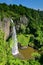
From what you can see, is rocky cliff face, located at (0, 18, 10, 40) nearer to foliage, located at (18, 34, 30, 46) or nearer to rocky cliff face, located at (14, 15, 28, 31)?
foliage, located at (18, 34, 30, 46)

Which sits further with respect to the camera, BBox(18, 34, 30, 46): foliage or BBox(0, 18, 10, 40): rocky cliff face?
BBox(18, 34, 30, 46): foliage

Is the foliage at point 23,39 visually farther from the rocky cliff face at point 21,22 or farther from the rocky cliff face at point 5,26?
the rocky cliff face at point 5,26

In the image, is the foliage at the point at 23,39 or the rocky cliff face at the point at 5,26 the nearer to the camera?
the rocky cliff face at the point at 5,26

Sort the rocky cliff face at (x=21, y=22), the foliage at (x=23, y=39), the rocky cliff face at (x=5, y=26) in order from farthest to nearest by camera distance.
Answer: the rocky cliff face at (x=21, y=22) < the foliage at (x=23, y=39) < the rocky cliff face at (x=5, y=26)

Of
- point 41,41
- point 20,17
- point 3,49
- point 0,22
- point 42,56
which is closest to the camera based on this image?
point 3,49

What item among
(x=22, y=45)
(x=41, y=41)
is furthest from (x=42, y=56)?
(x=41, y=41)

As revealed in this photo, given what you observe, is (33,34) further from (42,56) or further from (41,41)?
(42,56)

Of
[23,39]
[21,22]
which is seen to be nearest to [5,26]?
[23,39]

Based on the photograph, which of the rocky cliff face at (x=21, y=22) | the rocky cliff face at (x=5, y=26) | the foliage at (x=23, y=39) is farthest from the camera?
the rocky cliff face at (x=21, y=22)

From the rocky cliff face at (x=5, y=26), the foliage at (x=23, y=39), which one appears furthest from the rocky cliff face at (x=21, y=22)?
the rocky cliff face at (x=5, y=26)

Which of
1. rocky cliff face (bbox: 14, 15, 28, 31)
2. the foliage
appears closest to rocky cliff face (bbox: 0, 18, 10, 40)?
the foliage

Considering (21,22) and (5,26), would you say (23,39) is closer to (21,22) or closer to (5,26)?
(21,22)
